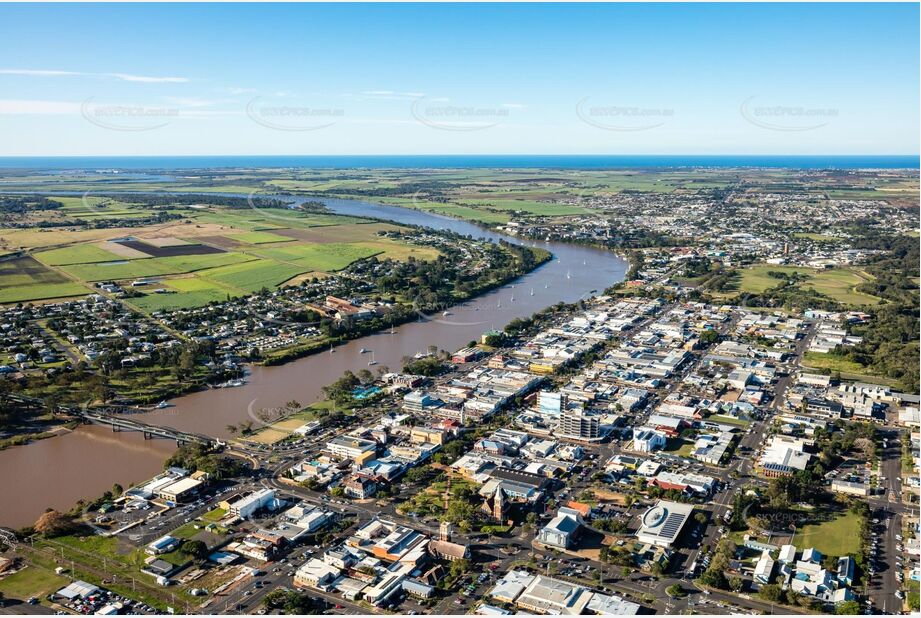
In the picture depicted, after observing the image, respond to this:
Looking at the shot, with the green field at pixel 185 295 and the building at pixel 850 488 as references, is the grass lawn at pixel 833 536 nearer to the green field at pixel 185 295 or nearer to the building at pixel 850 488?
the building at pixel 850 488

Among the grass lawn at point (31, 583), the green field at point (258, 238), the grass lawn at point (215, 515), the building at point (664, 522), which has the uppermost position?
the green field at point (258, 238)

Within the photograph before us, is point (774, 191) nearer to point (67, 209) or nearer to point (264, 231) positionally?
point (264, 231)

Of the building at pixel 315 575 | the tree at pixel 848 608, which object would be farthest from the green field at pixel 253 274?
the tree at pixel 848 608

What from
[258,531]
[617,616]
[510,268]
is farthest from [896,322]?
[258,531]

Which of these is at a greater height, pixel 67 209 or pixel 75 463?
pixel 67 209

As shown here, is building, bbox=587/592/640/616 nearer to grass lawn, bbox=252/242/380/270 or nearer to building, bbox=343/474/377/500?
building, bbox=343/474/377/500

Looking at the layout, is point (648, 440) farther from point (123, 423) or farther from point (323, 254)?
point (323, 254)

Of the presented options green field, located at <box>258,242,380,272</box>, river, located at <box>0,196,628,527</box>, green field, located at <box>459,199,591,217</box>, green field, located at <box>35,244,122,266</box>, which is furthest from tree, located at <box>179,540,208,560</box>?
green field, located at <box>459,199,591,217</box>
